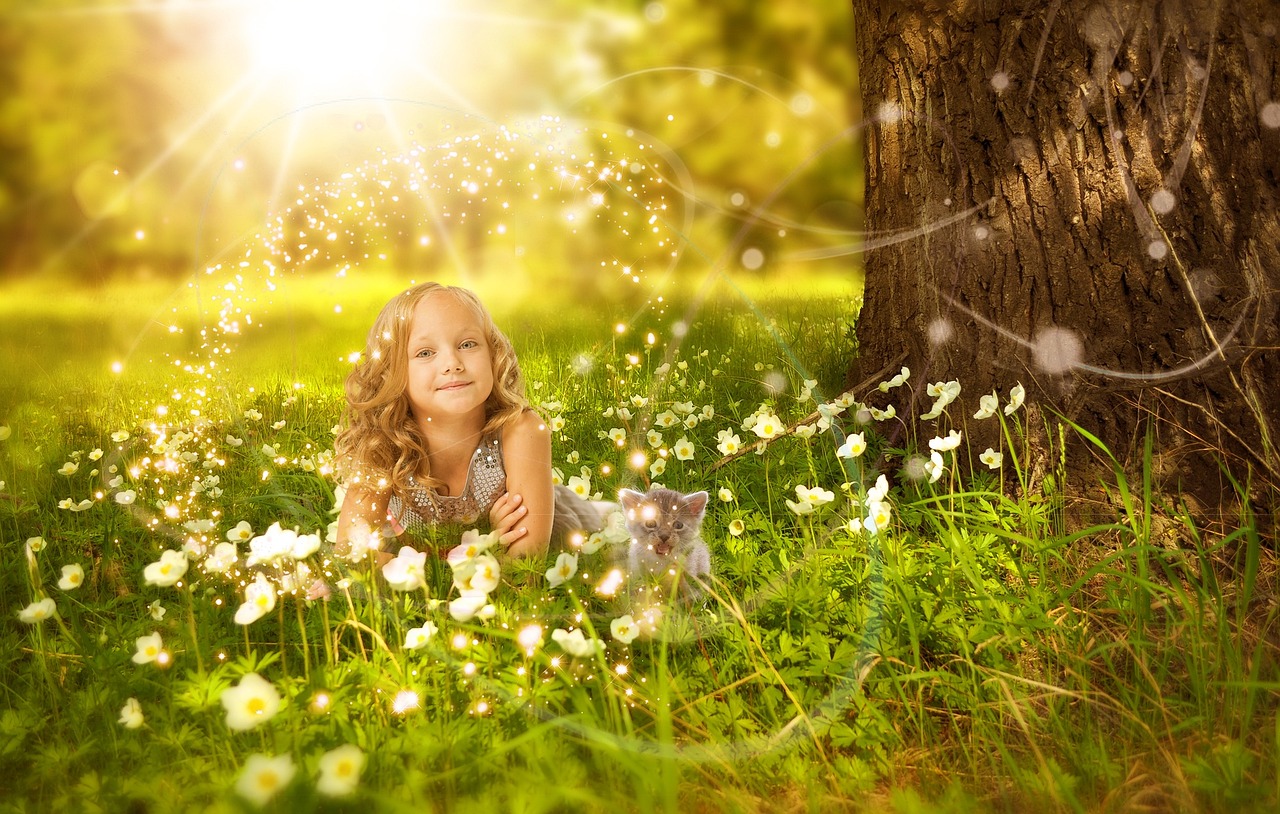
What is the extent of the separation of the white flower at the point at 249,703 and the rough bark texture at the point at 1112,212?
244cm

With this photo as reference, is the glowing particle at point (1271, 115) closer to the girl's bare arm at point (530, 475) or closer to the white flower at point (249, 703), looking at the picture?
the girl's bare arm at point (530, 475)

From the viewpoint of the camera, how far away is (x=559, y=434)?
4.36 metres

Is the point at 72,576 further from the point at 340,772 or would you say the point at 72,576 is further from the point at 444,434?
the point at 444,434

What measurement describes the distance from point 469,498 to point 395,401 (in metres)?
0.44

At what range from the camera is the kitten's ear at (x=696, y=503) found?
275cm

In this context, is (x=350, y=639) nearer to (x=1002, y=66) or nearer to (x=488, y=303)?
(x=488, y=303)

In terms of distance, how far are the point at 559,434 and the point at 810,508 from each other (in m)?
2.12

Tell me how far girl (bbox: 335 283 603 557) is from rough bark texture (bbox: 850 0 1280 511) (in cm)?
154

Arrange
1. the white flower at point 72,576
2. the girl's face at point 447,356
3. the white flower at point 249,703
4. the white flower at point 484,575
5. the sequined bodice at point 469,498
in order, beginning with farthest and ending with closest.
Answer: the sequined bodice at point 469,498 < the girl's face at point 447,356 < the white flower at point 72,576 < the white flower at point 484,575 < the white flower at point 249,703

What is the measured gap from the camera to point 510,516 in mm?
3148

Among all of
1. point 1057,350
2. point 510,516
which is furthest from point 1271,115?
point 510,516

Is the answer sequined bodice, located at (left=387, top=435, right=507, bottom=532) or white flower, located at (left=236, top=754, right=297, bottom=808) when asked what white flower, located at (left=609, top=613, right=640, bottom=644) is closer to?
white flower, located at (left=236, top=754, right=297, bottom=808)

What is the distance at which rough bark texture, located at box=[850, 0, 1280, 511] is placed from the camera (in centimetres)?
267

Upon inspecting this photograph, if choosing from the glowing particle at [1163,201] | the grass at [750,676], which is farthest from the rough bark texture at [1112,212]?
the grass at [750,676]
